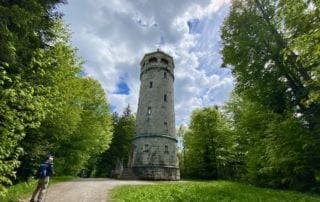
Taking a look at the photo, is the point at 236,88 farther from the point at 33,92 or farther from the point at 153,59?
the point at 153,59

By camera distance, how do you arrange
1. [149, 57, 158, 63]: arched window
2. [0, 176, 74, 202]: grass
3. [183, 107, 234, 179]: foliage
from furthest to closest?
1. [183, 107, 234, 179]: foliage
2. [149, 57, 158, 63]: arched window
3. [0, 176, 74, 202]: grass

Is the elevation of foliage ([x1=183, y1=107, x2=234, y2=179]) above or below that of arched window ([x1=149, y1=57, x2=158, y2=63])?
below

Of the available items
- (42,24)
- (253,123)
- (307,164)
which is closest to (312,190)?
(307,164)

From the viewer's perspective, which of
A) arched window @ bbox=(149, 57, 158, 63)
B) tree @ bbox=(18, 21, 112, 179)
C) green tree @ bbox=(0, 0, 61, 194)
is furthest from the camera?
arched window @ bbox=(149, 57, 158, 63)

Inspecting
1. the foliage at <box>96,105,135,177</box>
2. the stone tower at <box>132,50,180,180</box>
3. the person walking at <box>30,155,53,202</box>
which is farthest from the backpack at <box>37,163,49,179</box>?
the foliage at <box>96,105,135,177</box>

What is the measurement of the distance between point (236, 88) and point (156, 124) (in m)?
14.3

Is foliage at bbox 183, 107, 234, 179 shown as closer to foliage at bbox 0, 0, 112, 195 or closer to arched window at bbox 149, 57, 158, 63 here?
arched window at bbox 149, 57, 158, 63

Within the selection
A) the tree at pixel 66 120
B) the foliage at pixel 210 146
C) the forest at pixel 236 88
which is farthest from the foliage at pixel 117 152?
the forest at pixel 236 88

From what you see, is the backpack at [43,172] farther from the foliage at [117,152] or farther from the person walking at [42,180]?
the foliage at [117,152]

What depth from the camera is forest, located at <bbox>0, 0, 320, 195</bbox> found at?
9.12m

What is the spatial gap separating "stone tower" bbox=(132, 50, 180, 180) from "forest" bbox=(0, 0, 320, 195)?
5.69 metres

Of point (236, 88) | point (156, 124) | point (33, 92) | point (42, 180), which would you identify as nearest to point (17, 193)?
point (42, 180)

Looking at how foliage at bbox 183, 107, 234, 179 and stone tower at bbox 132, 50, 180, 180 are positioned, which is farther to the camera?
foliage at bbox 183, 107, 234, 179

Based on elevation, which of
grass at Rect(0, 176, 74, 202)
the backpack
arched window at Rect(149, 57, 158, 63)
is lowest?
grass at Rect(0, 176, 74, 202)
